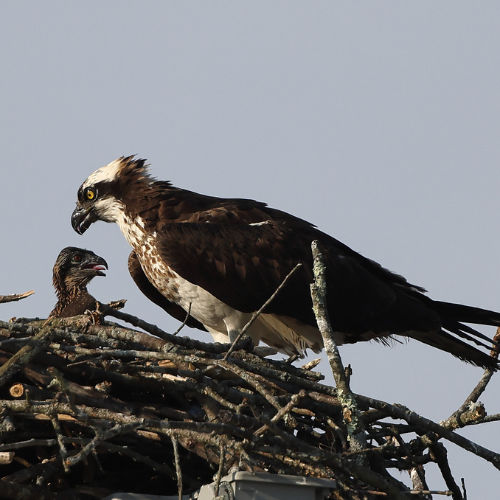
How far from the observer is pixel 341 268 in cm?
948

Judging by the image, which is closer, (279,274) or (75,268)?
(279,274)

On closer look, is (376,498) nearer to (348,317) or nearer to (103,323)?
(103,323)

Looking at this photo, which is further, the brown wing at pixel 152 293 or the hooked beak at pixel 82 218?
the hooked beak at pixel 82 218

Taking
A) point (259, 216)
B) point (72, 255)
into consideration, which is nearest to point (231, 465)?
point (259, 216)

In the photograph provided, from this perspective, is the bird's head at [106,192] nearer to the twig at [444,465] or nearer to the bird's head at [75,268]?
the bird's head at [75,268]

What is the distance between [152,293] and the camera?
1016cm

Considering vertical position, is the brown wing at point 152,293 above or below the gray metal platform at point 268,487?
above

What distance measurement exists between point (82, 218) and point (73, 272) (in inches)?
24.9

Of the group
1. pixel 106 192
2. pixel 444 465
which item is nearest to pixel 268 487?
pixel 444 465

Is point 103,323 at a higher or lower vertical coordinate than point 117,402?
higher

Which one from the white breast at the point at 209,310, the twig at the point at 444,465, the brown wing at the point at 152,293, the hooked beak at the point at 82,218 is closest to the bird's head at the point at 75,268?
the hooked beak at the point at 82,218

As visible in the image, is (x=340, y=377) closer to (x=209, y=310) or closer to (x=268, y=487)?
(x=268, y=487)

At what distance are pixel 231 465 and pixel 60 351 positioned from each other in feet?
4.77

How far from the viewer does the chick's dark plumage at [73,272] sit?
10.4 metres
